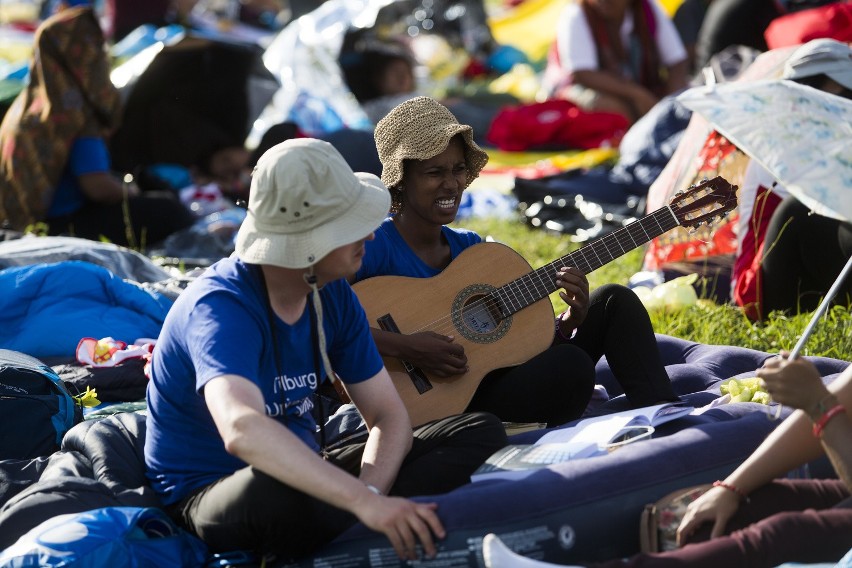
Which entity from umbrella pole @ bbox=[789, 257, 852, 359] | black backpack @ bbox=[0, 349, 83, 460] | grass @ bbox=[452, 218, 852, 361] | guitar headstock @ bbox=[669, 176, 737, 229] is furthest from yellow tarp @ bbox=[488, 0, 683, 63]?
umbrella pole @ bbox=[789, 257, 852, 359]

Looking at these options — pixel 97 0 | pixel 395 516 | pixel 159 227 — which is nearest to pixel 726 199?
pixel 395 516

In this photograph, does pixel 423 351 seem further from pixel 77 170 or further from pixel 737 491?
pixel 77 170

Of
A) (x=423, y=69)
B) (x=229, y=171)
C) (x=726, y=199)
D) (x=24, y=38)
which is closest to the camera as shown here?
(x=726, y=199)

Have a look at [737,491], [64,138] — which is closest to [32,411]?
[737,491]

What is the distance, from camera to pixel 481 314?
4.31 metres

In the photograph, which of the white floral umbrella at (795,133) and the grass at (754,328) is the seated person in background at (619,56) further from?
the white floral umbrella at (795,133)

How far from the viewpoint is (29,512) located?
322cm

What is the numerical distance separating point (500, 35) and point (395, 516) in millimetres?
12632

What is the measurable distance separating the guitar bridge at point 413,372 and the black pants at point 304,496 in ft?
1.76

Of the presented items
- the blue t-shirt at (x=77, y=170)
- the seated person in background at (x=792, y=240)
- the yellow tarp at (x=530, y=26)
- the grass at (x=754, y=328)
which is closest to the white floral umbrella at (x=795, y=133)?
the seated person in background at (x=792, y=240)

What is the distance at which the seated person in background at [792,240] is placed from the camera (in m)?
5.07

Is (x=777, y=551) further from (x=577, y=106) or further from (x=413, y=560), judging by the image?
(x=577, y=106)

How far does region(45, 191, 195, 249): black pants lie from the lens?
22.6 feet

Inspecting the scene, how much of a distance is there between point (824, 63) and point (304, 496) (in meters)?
3.36
